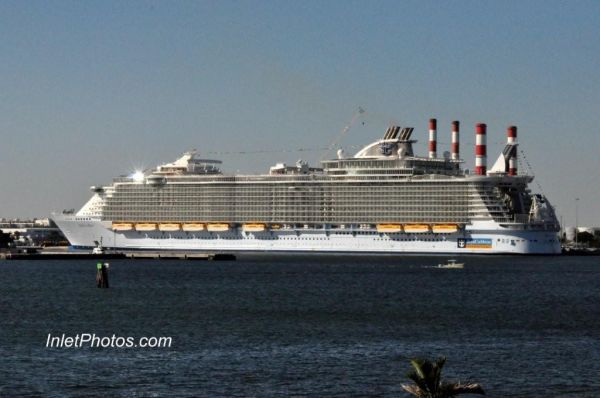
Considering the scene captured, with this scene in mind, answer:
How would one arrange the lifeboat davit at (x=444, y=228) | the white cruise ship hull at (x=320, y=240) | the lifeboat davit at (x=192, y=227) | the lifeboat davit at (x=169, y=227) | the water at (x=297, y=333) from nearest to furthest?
the water at (x=297, y=333)
the white cruise ship hull at (x=320, y=240)
the lifeboat davit at (x=444, y=228)
the lifeboat davit at (x=192, y=227)
the lifeboat davit at (x=169, y=227)

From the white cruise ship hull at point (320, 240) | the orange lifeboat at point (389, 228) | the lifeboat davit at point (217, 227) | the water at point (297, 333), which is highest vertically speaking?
the lifeboat davit at point (217, 227)

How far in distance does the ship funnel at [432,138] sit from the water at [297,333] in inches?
2229

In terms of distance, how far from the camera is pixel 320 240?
129 metres

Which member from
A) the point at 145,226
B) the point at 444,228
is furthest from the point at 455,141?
the point at 145,226

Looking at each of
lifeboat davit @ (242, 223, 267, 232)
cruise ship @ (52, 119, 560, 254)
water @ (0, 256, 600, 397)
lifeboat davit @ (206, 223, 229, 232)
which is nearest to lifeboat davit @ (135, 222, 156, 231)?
cruise ship @ (52, 119, 560, 254)

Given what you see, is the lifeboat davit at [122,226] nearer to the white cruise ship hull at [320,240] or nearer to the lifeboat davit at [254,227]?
the white cruise ship hull at [320,240]

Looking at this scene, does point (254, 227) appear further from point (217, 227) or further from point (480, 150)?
point (480, 150)

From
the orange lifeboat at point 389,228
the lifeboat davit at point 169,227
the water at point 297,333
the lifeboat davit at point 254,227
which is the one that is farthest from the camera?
the lifeboat davit at point 169,227

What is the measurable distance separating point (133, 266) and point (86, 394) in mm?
71806

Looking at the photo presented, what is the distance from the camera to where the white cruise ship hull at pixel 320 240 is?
120 meters

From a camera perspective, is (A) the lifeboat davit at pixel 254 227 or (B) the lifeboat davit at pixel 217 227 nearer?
(A) the lifeboat davit at pixel 254 227

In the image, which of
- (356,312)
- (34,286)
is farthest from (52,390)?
(34,286)

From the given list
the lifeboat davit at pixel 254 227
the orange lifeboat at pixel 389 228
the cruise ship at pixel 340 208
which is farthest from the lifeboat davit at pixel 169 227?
the orange lifeboat at pixel 389 228

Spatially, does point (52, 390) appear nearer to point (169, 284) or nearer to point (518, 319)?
point (518, 319)
